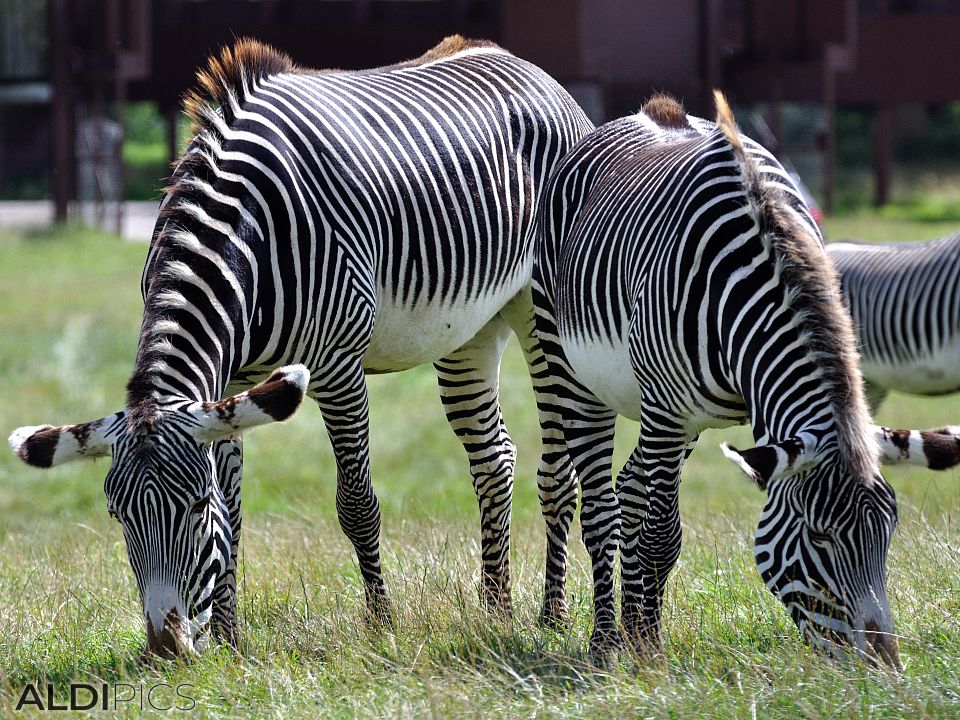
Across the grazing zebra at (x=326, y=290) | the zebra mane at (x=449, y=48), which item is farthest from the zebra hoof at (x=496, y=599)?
the zebra mane at (x=449, y=48)

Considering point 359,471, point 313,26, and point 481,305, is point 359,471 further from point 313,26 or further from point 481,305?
point 313,26

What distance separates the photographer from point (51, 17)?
21.9 m

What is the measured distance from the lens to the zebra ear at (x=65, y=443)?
3809 mm

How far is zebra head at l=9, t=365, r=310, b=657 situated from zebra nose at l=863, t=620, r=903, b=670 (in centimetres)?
168

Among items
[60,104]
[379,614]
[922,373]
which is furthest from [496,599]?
[60,104]

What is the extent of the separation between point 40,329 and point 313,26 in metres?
10.9

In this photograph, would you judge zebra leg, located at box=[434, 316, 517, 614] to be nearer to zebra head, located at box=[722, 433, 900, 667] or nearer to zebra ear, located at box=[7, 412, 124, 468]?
zebra ear, located at box=[7, 412, 124, 468]

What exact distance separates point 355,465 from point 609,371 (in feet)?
3.59

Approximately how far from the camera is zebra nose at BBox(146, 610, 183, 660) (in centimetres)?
375

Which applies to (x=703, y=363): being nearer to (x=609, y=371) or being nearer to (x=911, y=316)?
(x=609, y=371)

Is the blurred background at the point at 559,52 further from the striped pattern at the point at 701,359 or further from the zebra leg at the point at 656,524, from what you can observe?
the zebra leg at the point at 656,524

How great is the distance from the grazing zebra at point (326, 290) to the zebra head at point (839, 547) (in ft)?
4.66

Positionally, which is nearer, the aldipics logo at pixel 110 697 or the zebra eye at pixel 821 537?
the zebra eye at pixel 821 537

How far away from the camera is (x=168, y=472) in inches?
147
